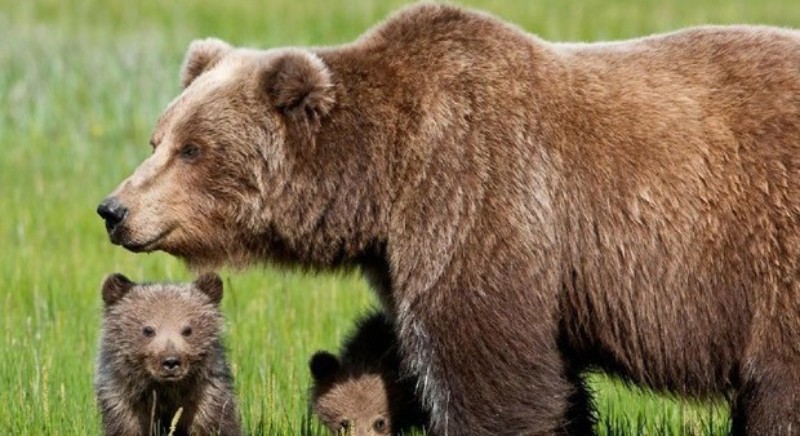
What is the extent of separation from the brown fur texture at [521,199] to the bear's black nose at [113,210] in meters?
0.01

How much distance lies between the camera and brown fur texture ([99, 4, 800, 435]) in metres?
6.21

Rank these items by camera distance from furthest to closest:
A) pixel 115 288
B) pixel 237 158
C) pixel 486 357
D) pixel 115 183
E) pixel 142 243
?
pixel 115 183
pixel 115 288
pixel 237 158
pixel 142 243
pixel 486 357

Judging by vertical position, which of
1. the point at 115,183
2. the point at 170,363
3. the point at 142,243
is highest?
the point at 115,183

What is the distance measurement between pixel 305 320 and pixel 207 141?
326 centimetres

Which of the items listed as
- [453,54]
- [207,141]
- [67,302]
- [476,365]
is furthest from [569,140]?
Result: [67,302]

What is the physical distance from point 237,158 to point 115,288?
851 mm

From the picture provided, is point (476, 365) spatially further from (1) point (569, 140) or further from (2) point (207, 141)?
(2) point (207, 141)

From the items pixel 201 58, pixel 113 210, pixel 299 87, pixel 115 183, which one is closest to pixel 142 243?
pixel 113 210

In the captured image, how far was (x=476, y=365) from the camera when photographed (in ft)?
20.3

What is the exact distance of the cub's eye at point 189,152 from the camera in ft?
21.2

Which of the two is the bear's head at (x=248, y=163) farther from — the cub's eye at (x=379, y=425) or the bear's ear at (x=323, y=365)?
the cub's eye at (x=379, y=425)

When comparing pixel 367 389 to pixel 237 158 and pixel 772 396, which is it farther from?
pixel 772 396

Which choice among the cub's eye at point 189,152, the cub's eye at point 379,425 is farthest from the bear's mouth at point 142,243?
the cub's eye at point 379,425

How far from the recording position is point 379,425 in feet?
23.6
